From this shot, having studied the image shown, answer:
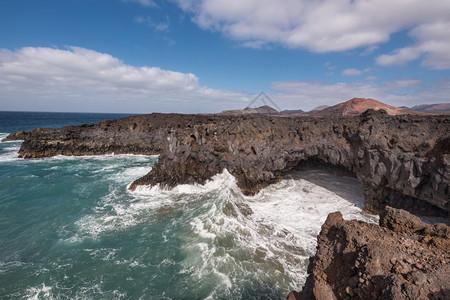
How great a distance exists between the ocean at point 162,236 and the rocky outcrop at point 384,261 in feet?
18.5

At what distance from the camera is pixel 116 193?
21.2 meters

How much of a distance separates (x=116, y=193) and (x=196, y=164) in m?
8.42

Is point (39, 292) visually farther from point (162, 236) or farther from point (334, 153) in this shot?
point (334, 153)

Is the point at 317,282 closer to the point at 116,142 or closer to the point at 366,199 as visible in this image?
the point at 366,199

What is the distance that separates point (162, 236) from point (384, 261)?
12.7 m

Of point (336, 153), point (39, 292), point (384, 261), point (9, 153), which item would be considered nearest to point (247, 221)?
Result: point (384, 261)

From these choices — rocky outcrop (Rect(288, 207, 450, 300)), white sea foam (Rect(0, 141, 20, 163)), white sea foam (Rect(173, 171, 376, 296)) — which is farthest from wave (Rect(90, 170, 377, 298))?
white sea foam (Rect(0, 141, 20, 163))

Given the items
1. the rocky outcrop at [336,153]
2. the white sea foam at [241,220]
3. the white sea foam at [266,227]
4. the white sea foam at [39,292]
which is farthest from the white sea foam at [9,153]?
the white sea foam at [39,292]

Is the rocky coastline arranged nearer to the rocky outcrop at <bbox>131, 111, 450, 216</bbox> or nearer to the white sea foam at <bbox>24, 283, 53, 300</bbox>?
the rocky outcrop at <bbox>131, 111, 450, 216</bbox>

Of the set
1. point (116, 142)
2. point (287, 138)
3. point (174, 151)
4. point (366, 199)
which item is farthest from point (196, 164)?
point (116, 142)

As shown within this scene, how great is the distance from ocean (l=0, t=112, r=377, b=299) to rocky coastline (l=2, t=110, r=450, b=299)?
206 cm

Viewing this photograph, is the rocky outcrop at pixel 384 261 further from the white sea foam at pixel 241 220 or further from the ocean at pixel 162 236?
the white sea foam at pixel 241 220

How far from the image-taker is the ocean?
33.5 feet

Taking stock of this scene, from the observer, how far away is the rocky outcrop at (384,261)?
3.86m
